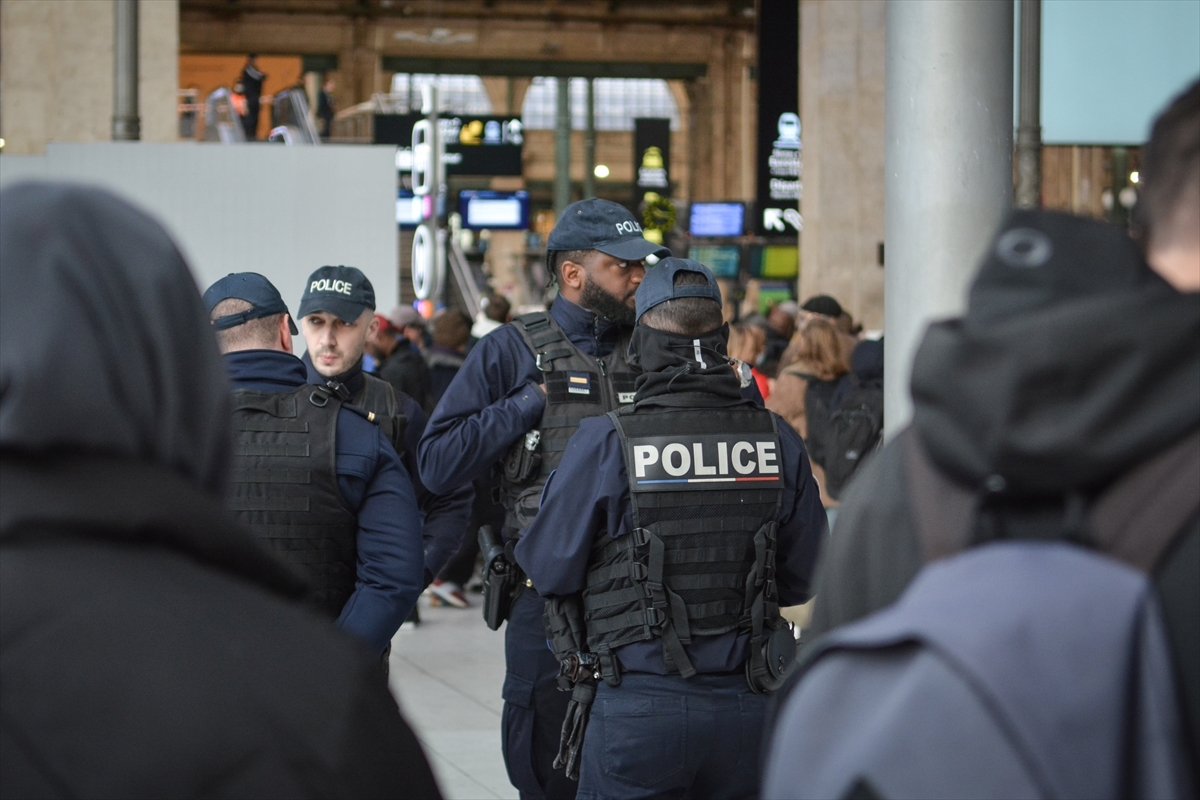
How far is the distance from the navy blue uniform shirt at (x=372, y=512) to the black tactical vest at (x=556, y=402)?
0.98 m

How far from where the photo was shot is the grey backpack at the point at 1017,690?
4.21ft

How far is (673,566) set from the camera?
388 cm

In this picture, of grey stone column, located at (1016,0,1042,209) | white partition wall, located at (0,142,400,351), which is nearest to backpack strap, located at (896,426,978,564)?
grey stone column, located at (1016,0,1042,209)

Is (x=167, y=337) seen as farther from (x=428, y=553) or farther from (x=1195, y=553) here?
(x=428, y=553)

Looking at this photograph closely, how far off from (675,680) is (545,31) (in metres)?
42.5

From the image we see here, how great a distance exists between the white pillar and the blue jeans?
5.53 feet

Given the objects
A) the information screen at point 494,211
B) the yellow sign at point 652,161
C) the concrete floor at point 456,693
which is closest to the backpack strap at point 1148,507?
the concrete floor at point 456,693

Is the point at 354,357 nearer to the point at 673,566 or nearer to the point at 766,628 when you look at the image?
the point at 673,566

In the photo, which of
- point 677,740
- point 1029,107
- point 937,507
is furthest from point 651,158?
point 937,507

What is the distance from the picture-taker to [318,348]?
5.03 meters

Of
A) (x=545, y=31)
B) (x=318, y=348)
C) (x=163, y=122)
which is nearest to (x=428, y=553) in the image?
(x=318, y=348)

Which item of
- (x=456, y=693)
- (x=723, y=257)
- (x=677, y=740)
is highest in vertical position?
(x=723, y=257)

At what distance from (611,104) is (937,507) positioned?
205ft

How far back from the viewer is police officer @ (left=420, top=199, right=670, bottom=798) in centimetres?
482
